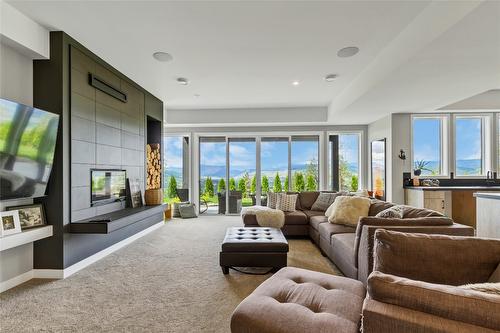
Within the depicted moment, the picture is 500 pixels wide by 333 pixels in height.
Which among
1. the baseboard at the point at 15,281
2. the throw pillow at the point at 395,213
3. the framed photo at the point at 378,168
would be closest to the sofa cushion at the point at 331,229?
the throw pillow at the point at 395,213

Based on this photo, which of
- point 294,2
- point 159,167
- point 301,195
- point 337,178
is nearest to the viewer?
point 294,2

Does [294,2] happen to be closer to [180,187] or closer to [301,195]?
[301,195]

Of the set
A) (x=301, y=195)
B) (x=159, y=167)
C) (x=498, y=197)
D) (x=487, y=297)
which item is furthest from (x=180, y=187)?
(x=487, y=297)

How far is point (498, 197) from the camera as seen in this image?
2980 mm

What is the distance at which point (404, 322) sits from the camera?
0.95 m

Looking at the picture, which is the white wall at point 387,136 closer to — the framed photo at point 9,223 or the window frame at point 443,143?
the window frame at point 443,143

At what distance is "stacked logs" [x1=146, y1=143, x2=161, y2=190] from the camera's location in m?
5.41

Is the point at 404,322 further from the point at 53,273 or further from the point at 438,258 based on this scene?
the point at 53,273

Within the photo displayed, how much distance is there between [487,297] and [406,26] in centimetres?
277

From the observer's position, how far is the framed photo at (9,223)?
7.91 feet

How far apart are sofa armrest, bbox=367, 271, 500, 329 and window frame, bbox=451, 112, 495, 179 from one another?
19.4 feet

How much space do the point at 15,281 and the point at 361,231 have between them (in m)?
3.50

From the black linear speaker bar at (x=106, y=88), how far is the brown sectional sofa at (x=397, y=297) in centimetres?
330

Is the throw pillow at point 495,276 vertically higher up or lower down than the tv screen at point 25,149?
lower down
